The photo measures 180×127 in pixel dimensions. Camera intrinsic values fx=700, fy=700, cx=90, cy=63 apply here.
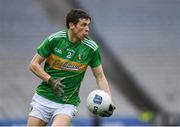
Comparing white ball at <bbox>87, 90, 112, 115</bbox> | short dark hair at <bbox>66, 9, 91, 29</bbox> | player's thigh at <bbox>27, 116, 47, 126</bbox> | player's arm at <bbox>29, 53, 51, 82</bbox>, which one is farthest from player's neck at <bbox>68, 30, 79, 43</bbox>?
player's thigh at <bbox>27, 116, 47, 126</bbox>

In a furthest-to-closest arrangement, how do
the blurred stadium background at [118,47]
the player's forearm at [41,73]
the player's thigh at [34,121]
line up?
the blurred stadium background at [118,47] → the player's thigh at [34,121] → the player's forearm at [41,73]

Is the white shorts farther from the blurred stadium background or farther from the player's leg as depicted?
the blurred stadium background

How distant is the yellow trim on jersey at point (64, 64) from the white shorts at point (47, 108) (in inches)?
15.7

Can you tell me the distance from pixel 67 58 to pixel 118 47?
7.46 m

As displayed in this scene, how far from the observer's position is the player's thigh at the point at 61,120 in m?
7.45

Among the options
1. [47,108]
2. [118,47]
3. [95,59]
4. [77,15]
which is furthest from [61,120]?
[118,47]

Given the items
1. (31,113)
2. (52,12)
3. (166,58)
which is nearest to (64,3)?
(52,12)

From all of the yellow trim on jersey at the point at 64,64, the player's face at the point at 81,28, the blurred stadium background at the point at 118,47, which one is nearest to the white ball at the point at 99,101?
the yellow trim on jersey at the point at 64,64

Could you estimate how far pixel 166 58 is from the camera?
1506cm

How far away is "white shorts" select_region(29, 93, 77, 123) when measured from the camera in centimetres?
766

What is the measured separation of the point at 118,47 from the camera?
1506 centimetres

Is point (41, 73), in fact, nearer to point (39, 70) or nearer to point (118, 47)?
point (39, 70)

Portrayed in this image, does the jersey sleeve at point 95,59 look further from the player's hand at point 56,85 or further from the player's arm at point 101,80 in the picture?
the player's hand at point 56,85

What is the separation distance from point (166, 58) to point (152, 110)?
3.97 feet
